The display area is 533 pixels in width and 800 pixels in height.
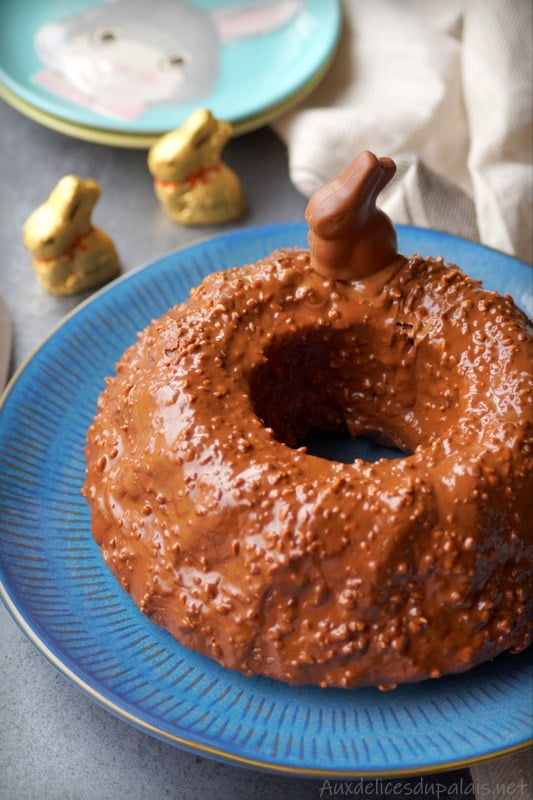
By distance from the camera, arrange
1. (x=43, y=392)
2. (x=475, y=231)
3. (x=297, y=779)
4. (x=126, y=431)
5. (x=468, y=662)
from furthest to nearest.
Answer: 1. (x=475, y=231)
2. (x=43, y=392)
3. (x=126, y=431)
4. (x=297, y=779)
5. (x=468, y=662)

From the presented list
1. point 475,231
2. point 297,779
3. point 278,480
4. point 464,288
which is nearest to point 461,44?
point 475,231

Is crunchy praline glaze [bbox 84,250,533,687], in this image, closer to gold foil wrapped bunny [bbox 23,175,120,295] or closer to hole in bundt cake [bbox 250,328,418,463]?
hole in bundt cake [bbox 250,328,418,463]

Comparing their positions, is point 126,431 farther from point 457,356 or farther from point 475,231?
point 475,231

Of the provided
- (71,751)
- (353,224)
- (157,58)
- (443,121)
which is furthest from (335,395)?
(157,58)

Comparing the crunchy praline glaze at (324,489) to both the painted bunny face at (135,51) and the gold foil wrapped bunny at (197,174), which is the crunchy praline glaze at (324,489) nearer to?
the gold foil wrapped bunny at (197,174)

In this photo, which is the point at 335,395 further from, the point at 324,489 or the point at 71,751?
the point at 71,751

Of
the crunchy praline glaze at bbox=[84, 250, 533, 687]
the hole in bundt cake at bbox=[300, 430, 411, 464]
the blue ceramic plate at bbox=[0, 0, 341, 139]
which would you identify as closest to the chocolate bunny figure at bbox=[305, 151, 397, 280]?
the crunchy praline glaze at bbox=[84, 250, 533, 687]
